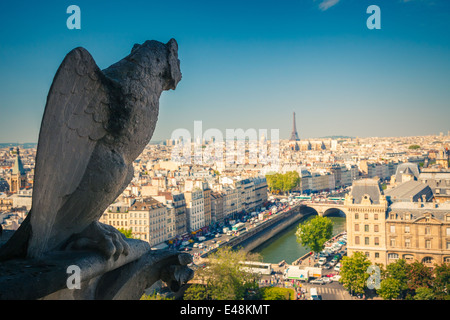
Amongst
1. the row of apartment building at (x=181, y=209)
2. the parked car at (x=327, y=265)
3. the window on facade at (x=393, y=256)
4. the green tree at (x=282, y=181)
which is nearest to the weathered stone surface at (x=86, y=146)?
the window on facade at (x=393, y=256)

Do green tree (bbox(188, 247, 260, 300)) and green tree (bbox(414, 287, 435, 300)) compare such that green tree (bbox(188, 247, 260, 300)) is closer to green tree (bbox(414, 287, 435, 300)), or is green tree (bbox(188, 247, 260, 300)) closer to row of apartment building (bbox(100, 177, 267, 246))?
green tree (bbox(414, 287, 435, 300))

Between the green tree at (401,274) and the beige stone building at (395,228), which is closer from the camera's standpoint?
the green tree at (401,274)

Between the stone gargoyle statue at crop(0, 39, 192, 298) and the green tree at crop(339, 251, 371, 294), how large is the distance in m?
13.4

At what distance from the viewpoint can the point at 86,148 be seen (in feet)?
5.92

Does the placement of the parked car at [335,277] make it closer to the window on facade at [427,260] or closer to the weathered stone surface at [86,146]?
the window on facade at [427,260]

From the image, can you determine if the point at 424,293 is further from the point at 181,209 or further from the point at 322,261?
the point at 181,209

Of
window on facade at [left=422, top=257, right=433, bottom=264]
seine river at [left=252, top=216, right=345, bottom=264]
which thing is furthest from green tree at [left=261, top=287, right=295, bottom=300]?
seine river at [left=252, top=216, right=345, bottom=264]

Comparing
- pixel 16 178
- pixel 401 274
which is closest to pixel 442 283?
pixel 401 274

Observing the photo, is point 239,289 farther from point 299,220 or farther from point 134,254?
point 299,220

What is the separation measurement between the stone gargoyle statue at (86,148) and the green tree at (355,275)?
1339cm

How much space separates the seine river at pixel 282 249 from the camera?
2056 centimetres

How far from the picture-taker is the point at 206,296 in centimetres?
1250
